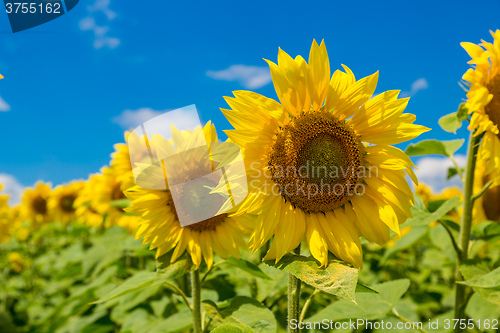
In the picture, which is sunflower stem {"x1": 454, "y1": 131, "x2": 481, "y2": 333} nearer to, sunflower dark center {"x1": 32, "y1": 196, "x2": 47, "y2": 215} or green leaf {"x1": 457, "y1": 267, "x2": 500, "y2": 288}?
green leaf {"x1": 457, "y1": 267, "x2": 500, "y2": 288}

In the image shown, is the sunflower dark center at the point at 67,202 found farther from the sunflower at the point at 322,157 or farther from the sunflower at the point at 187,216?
the sunflower at the point at 322,157

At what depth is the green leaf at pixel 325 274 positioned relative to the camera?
1.21 m

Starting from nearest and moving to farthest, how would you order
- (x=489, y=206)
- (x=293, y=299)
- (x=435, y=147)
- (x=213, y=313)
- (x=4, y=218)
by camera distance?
(x=293, y=299) → (x=213, y=313) → (x=435, y=147) → (x=489, y=206) → (x=4, y=218)

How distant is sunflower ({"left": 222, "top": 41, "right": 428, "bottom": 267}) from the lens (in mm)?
1471

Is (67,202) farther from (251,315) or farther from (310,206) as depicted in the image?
(310,206)

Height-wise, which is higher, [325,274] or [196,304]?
[325,274]

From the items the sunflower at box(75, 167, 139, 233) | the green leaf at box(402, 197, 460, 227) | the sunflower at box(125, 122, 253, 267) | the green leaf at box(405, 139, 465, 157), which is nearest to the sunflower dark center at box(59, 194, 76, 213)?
the sunflower at box(75, 167, 139, 233)

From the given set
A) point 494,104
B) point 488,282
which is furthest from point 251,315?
point 494,104

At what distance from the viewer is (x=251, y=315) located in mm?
1748

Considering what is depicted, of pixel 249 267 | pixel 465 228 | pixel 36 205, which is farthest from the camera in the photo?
pixel 36 205

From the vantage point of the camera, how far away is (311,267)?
1.33 metres

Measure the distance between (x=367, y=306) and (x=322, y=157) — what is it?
108 cm

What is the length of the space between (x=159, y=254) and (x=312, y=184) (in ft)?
2.90

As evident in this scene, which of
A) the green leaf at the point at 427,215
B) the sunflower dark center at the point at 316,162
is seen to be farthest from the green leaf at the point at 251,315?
the green leaf at the point at 427,215
